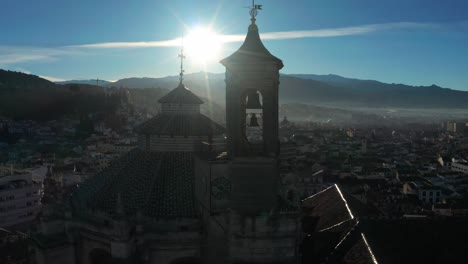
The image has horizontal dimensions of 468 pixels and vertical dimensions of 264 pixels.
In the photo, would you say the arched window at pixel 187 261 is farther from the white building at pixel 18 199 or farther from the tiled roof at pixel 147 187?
the white building at pixel 18 199

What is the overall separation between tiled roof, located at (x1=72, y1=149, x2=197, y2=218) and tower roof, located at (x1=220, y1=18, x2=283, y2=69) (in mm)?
5364

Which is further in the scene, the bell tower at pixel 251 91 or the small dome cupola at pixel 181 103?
the small dome cupola at pixel 181 103

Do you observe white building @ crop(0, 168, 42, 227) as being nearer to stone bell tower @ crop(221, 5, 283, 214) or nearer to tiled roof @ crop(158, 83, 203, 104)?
tiled roof @ crop(158, 83, 203, 104)

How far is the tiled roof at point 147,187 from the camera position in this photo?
18.1m

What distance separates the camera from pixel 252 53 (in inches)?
641

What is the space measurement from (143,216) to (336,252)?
704 centimetres

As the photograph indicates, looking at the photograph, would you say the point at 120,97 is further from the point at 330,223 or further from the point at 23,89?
the point at 330,223

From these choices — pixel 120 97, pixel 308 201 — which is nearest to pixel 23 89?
pixel 120 97

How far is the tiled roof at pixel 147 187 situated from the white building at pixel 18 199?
3989cm

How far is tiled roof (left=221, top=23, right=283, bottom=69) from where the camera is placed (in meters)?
16.2

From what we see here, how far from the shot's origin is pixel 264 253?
1546cm

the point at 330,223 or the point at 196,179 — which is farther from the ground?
the point at 196,179

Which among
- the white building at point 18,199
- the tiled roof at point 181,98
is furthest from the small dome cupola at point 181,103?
the white building at point 18,199

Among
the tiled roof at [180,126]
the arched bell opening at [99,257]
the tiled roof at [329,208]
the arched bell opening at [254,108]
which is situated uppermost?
the arched bell opening at [254,108]
